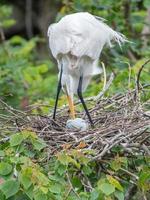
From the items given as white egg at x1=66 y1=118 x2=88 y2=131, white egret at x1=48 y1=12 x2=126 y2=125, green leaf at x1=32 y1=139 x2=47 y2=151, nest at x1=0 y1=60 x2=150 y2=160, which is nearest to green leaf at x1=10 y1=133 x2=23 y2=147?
green leaf at x1=32 y1=139 x2=47 y2=151

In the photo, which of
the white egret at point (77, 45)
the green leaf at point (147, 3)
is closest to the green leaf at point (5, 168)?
the white egret at point (77, 45)

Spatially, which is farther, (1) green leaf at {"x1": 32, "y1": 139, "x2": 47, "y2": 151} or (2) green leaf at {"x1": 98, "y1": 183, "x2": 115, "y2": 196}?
(1) green leaf at {"x1": 32, "y1": 139, "x2": 47, "y2": 151}

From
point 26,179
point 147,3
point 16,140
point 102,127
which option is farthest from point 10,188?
point 147,3

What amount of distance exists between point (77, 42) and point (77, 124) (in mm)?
456

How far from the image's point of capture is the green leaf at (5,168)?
377 centimetres

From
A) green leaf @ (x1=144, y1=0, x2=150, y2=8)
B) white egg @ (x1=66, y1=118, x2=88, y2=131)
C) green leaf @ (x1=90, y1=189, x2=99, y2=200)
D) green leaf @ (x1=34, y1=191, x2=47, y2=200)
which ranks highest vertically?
green leaf @ (x1=34, y1=191, x2=47, y2=200)

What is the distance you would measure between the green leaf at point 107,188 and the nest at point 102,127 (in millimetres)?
248

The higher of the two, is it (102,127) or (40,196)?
(40,196)

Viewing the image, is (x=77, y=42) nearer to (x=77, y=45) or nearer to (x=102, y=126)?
(x=77, y=45)

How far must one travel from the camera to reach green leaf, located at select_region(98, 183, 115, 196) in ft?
11.9

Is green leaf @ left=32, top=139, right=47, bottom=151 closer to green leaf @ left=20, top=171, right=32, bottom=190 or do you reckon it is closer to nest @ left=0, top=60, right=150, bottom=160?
nest @ left=0, top=60, right=150, bottom=160

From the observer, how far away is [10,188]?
372 cm

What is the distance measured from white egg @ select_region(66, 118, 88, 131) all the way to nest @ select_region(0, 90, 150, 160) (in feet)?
0.14

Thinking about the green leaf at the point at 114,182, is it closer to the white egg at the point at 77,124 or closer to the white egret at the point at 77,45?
the white egg at the point at 77,124
